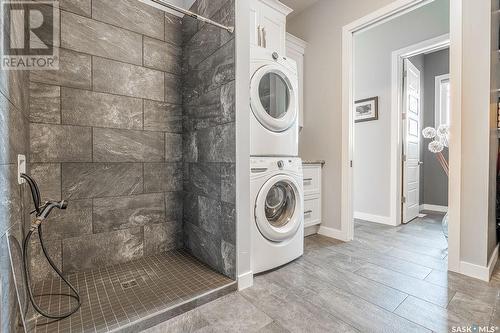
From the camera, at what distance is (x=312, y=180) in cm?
264

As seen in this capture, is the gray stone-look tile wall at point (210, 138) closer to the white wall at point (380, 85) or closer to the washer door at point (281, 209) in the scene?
the washer door at point (281, 209)

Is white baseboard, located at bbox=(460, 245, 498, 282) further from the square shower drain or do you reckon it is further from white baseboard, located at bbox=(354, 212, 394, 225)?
the square shower drain

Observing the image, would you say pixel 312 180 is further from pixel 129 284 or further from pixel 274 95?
pixel 129 284

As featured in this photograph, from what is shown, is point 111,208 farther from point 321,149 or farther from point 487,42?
point 487,42

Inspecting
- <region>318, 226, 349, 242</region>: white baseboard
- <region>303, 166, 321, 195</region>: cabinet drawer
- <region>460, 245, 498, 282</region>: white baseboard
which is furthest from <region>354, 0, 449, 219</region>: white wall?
<region>460, 245, 498, 282</region>: white baseboard

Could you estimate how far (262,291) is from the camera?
1589 mm

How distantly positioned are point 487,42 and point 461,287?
1690 millimetres

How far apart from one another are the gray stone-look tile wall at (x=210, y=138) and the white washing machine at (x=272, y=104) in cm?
23

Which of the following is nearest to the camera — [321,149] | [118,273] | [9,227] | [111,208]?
[9,227]

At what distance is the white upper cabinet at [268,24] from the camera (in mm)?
2320

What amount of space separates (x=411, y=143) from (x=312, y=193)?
1938mm

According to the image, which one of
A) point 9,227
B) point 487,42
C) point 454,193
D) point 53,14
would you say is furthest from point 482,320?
point 53,14

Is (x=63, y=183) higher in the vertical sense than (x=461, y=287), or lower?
higher

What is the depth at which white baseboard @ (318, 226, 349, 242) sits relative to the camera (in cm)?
254
